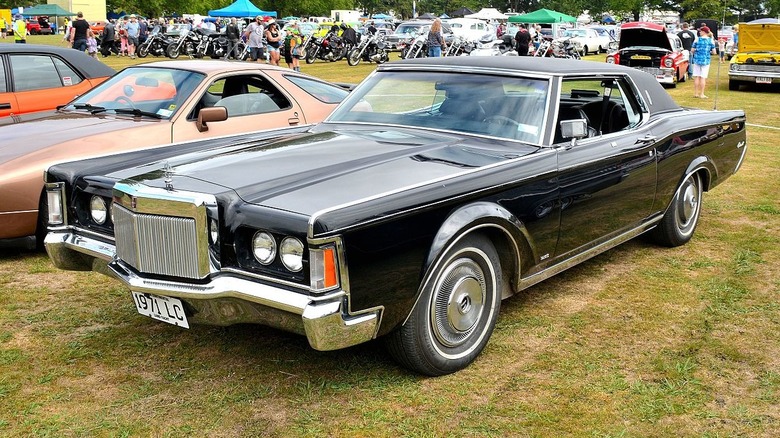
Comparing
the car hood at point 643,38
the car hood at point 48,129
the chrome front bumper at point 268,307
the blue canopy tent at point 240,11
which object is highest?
the blue canopy tent at point 240,11

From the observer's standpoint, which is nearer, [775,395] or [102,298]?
[775,395]

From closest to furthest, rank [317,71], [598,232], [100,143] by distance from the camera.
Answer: [598,232] → [100,143] → [317,71]

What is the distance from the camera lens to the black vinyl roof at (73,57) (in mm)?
7816

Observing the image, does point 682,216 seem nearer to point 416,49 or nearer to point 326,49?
point 416,49

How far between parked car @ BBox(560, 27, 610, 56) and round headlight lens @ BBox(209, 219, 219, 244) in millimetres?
38853

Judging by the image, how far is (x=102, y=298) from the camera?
515 cm

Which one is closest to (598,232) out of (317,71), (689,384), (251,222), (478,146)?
(478,146)

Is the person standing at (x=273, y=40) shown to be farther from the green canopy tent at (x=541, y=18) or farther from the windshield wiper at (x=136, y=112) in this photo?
the green canopy tent at (x=541, y=18)

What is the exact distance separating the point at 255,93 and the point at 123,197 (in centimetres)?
376

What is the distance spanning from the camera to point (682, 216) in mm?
6309

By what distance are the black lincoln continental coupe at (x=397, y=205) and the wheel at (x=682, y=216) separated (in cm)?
21

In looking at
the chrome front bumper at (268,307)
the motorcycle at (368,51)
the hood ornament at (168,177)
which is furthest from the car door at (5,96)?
the motorcycle at (368,51)

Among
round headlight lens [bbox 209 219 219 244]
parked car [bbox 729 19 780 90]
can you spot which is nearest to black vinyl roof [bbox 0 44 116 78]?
round headlight lens [bbox 209 219 219 244]

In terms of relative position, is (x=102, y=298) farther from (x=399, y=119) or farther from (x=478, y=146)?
(x=478, y=146)
